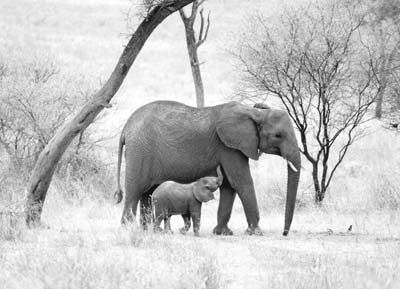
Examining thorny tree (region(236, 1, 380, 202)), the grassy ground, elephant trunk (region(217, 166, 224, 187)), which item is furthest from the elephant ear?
thorny tree (region(236, 1, 380, 202))

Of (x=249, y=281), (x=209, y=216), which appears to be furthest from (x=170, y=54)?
(x=249, y=281)

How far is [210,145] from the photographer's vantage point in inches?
440

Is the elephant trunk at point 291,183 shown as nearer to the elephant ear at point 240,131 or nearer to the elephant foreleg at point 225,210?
the elephant ear at point 240,131

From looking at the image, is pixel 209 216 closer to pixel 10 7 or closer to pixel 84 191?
pixel 84 191

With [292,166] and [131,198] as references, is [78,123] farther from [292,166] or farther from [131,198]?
[292,166]

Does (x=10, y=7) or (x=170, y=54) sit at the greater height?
(x=10, y=7)

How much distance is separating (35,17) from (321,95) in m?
36.8

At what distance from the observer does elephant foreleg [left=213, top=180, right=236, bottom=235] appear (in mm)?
11203

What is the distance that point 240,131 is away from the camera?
36.3 feet

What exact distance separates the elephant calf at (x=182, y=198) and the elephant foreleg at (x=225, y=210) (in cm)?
60

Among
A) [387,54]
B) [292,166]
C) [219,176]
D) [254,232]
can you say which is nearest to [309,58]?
[387,54]

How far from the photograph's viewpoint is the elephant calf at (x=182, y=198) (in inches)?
417

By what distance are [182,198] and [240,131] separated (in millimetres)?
1320

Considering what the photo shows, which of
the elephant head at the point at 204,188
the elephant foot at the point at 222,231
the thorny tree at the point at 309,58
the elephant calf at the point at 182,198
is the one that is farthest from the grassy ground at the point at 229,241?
the thorny tree at the point at 309,58
